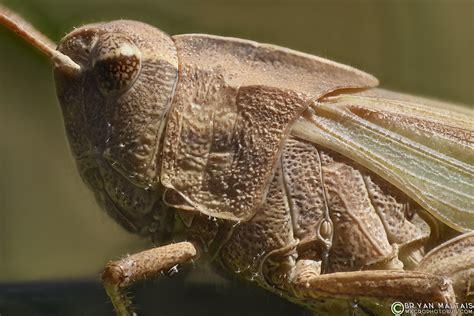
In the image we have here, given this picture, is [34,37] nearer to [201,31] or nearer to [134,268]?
[134,268]

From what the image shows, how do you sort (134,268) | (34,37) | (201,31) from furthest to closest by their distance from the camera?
(201,31) < (34,37) < (134,268)

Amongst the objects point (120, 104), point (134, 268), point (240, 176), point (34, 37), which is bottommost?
point (134, 268)

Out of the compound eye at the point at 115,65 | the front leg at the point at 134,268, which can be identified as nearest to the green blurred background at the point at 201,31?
the compound eye at the point at 115,65

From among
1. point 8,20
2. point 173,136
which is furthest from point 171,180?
point 8,20

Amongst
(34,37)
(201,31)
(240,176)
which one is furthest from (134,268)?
(201,31)

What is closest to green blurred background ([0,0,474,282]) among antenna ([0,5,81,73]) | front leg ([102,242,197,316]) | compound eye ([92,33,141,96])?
antenna ([0,5,81,73])

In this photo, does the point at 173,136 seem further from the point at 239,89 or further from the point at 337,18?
the point at 337,18

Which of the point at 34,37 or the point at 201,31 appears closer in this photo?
the point at 34,37
